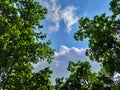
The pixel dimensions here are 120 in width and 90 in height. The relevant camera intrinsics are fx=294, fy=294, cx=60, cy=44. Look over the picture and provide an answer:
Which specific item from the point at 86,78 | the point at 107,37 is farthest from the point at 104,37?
the point at 86,78

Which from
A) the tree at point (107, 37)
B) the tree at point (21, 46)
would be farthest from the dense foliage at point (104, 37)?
the tree at point (21, 46)

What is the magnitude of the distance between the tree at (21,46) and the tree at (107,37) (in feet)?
17.5

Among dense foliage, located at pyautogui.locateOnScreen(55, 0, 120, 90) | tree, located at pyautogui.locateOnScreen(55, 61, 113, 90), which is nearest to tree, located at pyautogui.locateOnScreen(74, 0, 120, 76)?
dense foliage, located at pyautogui.locateOnScreen(55, 0, 120, 90)

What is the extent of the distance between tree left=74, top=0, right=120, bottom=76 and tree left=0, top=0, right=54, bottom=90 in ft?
17.5

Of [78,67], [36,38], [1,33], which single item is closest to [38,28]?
[36,38]

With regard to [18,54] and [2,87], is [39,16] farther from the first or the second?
[2,87]

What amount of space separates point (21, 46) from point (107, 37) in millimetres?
10117

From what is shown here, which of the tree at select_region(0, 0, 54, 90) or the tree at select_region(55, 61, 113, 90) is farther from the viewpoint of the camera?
the tree at select_region(55, 61, 113, 90)

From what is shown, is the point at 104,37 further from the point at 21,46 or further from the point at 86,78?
the point at 86,78

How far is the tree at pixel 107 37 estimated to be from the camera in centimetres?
3375

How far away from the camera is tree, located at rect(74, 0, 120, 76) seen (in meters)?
33.8

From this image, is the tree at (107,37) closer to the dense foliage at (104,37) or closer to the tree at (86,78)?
the dense foliage at (104,37)

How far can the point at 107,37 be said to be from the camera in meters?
34.0

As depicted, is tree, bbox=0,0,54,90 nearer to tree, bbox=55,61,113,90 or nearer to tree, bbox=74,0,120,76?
tree, bbox=74,0,120,76
